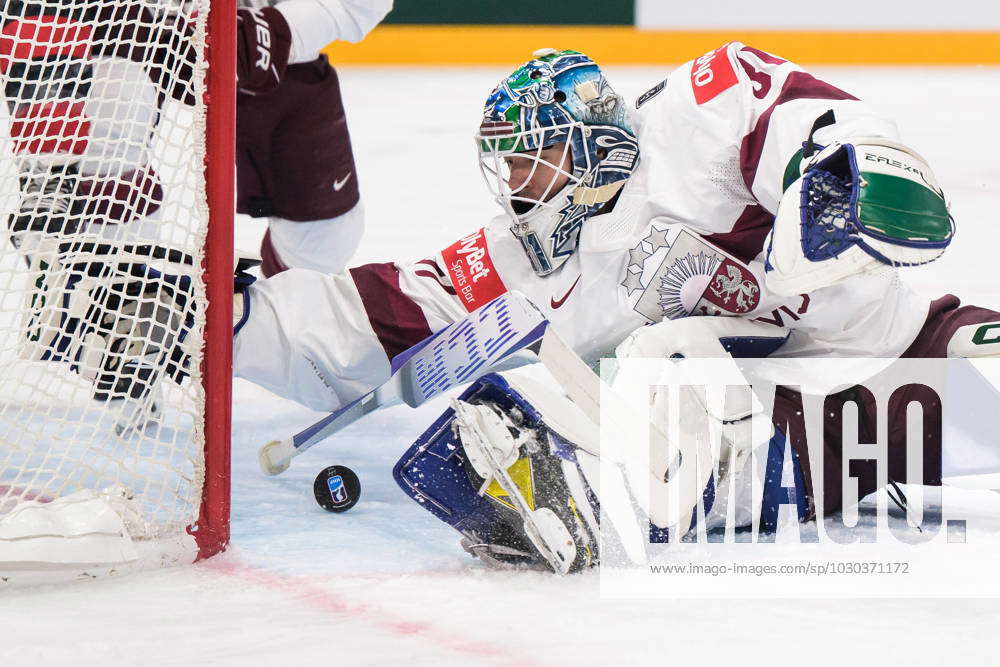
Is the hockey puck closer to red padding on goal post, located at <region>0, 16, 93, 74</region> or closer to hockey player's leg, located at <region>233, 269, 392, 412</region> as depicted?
hockey player's leg, located at <region>233, 269, 392, 412</region>

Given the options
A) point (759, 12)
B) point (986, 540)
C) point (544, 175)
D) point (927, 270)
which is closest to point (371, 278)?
point (544, 175)

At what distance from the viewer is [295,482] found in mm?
2102

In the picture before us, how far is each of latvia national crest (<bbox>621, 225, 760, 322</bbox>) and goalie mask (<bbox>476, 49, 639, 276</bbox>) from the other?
4.6 inches

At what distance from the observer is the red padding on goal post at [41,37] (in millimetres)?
1824

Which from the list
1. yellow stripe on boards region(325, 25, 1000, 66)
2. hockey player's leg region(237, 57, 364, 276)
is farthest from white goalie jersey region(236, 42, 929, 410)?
yellow stripe on boards region(325, 25, 1000, 66)

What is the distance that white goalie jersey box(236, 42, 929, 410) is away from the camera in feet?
6.35

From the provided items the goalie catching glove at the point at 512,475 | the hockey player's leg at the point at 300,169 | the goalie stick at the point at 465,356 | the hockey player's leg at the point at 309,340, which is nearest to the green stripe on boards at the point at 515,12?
the hockey player's leg at the point at 300,169

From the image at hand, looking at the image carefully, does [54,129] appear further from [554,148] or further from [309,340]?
[554,148]

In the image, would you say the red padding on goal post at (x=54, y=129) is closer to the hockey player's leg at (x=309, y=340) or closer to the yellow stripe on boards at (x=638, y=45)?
the hockey player's leg at (x=309, y=340)

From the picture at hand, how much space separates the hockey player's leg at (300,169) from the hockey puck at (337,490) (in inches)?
46.3

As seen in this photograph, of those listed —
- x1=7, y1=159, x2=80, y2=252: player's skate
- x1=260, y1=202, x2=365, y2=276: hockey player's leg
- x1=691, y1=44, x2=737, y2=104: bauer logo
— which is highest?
x1=691, y1=44, x2=737, y2=104: bauer logo

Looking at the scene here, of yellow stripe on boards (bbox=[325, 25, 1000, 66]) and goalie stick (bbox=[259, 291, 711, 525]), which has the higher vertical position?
goalie stick (bbox=[259, 291, 711, 525])

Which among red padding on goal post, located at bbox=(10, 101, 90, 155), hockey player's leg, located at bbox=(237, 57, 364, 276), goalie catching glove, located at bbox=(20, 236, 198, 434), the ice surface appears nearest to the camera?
the ice surface

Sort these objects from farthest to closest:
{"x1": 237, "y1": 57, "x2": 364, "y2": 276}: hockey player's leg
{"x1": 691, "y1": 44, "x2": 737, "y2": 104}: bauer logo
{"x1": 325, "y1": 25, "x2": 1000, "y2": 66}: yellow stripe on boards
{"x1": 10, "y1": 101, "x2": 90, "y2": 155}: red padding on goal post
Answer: {"x1": 325, "y1": 25, "x2": 1000, "y2": 66}: yellow stripe on boards, {"x1": 237, "y1": 57, "x2": 364, "y2": 276}: hockey player's leg, {"x1": 691, "y1": 44, "x2": 737, "y2": 104}: bauer logo, {"x1": 10, "y1": 101, "x2": 90, "y2": 155}: red padding on goal post
